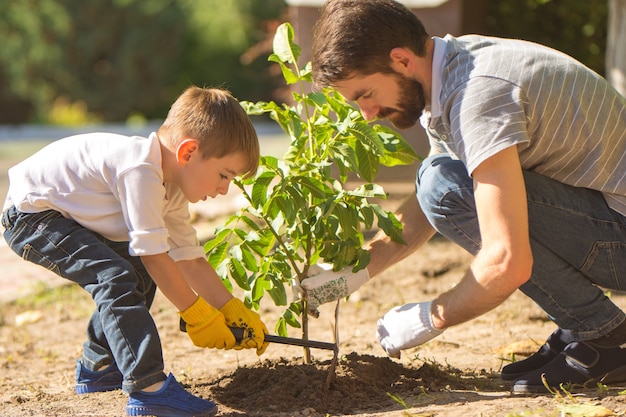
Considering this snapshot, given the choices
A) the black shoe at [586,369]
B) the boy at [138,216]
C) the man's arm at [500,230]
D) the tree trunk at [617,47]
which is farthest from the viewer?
the tree trunk at [617,47]

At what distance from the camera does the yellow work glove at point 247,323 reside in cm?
274

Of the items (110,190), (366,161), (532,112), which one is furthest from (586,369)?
(110,190)

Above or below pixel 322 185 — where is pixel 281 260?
below

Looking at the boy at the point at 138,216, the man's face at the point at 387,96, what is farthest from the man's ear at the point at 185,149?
the man's face at the point at 387,96

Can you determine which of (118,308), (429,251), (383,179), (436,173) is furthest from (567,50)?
(118,308)

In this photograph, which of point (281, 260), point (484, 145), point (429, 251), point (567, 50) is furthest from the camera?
point (567, 50)

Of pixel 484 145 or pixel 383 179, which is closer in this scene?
pixel 484 145

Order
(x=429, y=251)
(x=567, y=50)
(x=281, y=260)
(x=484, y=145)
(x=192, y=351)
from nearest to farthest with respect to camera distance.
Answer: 1. (x=484, y=145)
2. (x=281, y=260)
3. (x=192, y=351)
4. (x=429, y=251)
5. (x=567, y=50)

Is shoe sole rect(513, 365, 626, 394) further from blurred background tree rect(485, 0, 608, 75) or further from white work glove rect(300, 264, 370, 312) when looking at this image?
blurred background tree rect(485, 0, 608, 75)

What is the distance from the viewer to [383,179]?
21.5 feet

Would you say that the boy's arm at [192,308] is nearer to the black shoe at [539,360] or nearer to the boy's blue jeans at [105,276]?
the boy's blue jeans at [105,276]

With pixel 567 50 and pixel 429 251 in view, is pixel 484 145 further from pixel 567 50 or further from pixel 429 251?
pixel 567 50

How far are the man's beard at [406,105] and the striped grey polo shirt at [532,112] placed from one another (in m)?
0.07

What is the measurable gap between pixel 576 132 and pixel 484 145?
380 mm
